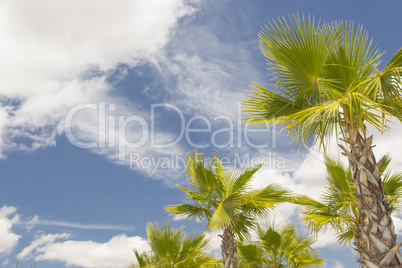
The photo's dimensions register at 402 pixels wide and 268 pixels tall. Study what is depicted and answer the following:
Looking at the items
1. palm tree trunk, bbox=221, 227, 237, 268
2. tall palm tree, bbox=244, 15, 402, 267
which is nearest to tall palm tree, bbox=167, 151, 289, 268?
palm tree trunk, bbox=221, 227, 237, 268

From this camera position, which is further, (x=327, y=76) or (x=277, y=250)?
(x=277, y=250)

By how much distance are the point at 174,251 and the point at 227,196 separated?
2.44 meters

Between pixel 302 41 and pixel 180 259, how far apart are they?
8105 mm

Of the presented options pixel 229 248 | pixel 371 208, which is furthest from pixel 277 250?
pixel 371 208

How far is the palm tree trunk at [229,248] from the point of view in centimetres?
1124

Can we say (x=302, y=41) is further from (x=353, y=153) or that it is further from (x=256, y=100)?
(x=353, y=153)

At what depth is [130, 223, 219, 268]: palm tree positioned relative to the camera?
11.2 meters

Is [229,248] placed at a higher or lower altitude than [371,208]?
lower

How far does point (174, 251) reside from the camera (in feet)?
37.2

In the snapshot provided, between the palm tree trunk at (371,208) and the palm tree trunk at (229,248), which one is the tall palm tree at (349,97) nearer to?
the palm tree trunk at (371,208)

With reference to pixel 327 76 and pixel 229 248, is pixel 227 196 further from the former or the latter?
pixel 327 76

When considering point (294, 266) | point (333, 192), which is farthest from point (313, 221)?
point (294, 266)

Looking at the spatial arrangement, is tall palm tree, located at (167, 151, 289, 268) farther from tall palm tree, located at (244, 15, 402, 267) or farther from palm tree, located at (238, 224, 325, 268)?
tall palm tree, located at (244, 15, 402, 267)

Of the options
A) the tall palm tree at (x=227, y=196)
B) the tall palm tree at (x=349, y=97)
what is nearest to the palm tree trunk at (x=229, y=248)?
the tall palm tree at (x=227, y=196)
